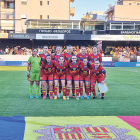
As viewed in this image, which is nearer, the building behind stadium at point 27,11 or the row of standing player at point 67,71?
the row of standing player at point 67,71

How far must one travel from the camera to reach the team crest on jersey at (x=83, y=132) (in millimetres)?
5068

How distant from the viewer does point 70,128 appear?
18.6 ft

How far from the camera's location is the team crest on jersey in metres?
5.07

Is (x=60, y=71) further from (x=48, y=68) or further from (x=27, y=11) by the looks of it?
(x=27, y=11)

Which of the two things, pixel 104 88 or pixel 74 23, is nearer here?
pixel 104 88

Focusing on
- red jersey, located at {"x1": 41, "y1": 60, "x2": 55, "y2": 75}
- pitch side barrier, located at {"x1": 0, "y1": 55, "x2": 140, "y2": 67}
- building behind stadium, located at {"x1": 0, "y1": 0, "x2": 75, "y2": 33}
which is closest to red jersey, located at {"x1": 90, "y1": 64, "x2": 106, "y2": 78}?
red jersey, located at {"x1": 41, "y1": 60, "x2": 55, "y2": 75}

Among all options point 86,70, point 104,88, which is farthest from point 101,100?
point 86,70

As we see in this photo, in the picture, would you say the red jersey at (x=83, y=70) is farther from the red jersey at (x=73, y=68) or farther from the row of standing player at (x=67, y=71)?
the red jersey at (x=73, y=68)

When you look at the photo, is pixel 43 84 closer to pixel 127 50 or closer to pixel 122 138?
pixel 122 138

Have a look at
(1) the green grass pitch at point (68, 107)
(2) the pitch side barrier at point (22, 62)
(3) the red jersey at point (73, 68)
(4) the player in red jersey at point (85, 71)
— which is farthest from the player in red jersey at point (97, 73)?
(2) the pitch side barrier at point (22, 62)

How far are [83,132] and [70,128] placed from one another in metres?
0.39

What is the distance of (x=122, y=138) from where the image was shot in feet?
16.6

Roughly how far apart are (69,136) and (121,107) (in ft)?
11.4

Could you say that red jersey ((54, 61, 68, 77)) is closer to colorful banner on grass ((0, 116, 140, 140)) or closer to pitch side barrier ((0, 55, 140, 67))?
colorful banner on grass ((0, 116, 140, 140))
